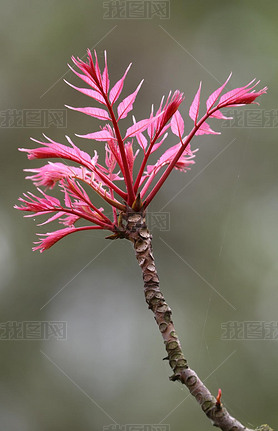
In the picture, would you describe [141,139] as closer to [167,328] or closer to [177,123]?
[177,123]

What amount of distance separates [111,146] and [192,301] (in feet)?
3.54

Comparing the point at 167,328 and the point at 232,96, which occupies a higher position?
the point at 232,96

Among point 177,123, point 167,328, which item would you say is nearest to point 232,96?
point 177,123

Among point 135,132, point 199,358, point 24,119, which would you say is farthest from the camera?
point 24,119

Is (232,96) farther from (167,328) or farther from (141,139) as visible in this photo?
(167,328)

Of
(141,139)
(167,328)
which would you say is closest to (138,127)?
(141,139)

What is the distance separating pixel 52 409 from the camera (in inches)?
59.0

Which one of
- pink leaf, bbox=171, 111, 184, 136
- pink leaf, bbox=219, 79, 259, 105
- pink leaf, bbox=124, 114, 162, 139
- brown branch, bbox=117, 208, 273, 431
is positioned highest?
pink leaf, bbox=219, 79, 259, 105

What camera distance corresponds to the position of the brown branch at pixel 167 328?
43 cm

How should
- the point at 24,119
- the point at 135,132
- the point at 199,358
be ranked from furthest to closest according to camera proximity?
the point at 24,119 → the point at 199,358 → the point at 135,132

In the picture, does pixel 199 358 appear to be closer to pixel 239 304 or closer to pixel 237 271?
pixel 239 304

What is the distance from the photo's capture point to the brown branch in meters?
0.43

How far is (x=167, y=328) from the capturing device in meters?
0.47

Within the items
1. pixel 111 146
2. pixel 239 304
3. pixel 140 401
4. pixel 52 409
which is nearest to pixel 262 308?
pixel 239 304
